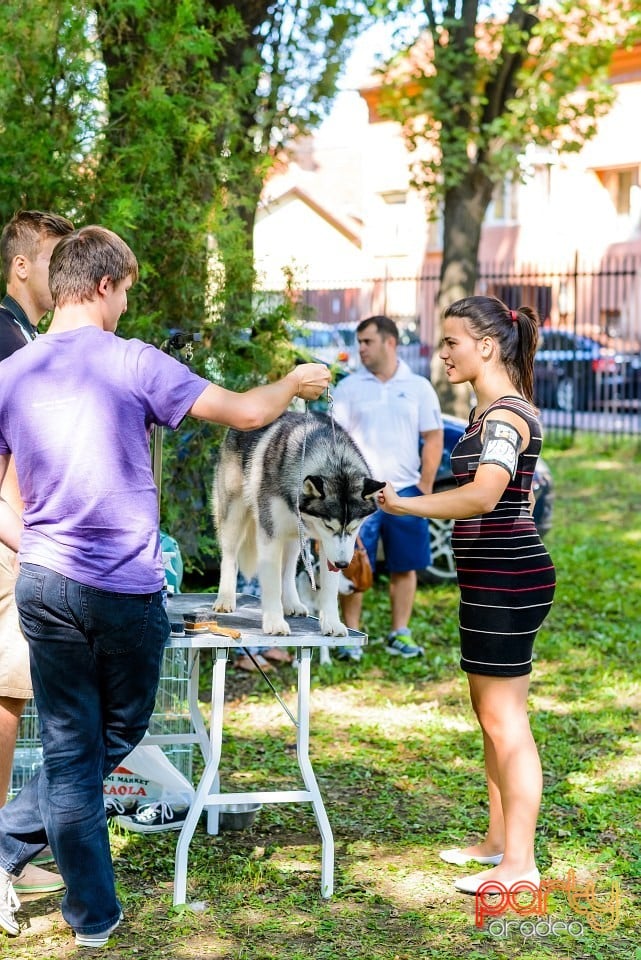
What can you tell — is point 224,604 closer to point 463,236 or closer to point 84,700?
point 84,700

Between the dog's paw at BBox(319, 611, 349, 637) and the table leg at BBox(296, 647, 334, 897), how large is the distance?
4.2 inches

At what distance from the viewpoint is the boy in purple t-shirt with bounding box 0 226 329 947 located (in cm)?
314

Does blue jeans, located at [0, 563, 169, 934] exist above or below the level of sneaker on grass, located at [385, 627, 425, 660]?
above

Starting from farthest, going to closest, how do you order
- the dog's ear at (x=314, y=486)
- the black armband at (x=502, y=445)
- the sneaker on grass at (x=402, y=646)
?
the sneaker on grass at (x=402, y=646) < the dog's ear at (x=314, y=486) < the black armband at (x=502, y=445)

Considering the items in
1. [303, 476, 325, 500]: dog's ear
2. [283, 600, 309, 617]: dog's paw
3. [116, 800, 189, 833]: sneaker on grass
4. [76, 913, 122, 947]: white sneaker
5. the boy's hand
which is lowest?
[116, 800, 189, 833]: sneaker on grass

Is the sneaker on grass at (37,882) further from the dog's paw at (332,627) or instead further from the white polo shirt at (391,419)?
the white polo shirt at (391,419)

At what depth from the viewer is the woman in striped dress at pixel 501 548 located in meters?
3.83

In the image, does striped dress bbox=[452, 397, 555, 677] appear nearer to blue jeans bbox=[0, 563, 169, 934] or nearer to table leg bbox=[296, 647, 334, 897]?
table leg bbox=[296, 647, 334, 897]

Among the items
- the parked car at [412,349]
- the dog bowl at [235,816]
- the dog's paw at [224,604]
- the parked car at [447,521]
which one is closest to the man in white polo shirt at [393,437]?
the parked car at [447,521]

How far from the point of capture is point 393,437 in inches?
280

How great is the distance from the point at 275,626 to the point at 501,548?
37.4 inches

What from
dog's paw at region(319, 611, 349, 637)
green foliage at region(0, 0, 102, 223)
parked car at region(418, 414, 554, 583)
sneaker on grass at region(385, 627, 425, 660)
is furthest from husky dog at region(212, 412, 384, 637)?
parked car at region(418, 414, 554, 583)

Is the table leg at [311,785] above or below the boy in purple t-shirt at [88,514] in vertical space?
below

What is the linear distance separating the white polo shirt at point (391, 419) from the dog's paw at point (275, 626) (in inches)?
113
